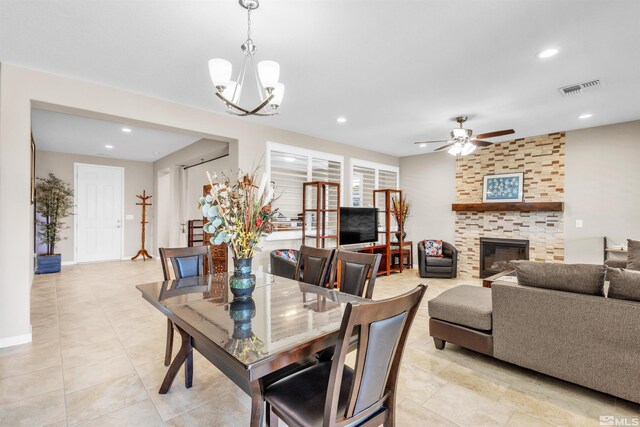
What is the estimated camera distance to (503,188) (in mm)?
5738

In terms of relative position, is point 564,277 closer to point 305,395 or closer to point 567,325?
point 567,325

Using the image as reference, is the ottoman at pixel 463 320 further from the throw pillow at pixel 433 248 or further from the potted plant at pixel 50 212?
the potted plant at pixel 50 212

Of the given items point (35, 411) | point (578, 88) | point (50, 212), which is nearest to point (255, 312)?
point (35, 411)

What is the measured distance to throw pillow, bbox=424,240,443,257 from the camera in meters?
5.99

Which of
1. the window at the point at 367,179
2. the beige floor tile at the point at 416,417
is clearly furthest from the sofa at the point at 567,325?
the window at the point at 367,179

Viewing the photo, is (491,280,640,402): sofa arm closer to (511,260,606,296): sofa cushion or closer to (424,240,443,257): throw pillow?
(511,260,606,296): sofa cushion

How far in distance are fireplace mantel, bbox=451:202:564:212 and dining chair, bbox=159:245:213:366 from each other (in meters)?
5.22

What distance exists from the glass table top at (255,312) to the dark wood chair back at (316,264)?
0.31 metres

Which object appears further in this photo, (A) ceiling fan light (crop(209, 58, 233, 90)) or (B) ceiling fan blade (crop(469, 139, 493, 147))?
(B) ceiling fan blade (crop(469, 139, 493, 147))

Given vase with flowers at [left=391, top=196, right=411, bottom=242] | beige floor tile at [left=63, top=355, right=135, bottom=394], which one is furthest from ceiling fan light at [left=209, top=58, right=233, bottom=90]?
vase with flowers at [left=391, top=196, right=411, bottom=242]

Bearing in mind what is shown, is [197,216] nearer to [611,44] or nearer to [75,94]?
[75,94]

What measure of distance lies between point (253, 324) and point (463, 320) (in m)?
2.00

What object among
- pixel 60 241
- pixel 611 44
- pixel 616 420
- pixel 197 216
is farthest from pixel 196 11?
pixel 60 241

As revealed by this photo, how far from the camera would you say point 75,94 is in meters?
3.08
